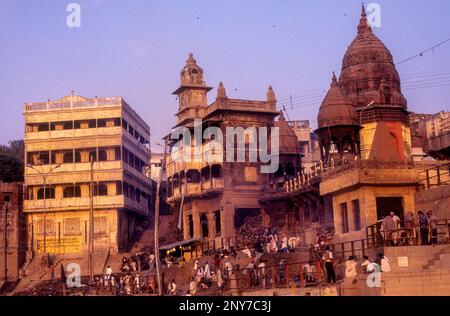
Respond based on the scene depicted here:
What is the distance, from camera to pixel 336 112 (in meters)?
36.4

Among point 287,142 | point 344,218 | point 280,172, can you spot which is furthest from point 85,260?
point 344,218

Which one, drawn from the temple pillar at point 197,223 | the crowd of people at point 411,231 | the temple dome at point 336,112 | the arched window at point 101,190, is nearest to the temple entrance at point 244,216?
the temple pillar at point 197,223

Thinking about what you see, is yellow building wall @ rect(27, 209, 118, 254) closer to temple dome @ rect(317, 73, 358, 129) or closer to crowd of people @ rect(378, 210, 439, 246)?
temple dome @ rect(317, 73, 358, 129)

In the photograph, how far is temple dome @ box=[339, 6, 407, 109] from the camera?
4028cm

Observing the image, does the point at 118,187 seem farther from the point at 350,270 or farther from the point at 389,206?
the point at 350,270

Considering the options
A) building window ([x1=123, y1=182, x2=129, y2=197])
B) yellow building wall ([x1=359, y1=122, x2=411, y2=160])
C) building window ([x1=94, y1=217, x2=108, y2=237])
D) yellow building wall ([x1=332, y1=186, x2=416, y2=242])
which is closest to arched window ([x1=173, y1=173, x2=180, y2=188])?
building window ([x1=123, y1=182, x2=129, y2=197])

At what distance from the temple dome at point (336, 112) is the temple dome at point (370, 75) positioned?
3562 millimetres

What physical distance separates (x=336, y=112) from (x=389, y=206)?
985 cm

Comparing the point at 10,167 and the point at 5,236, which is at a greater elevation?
the point at 10,167

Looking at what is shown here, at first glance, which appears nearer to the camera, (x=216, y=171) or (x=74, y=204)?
(x=216, y=171)

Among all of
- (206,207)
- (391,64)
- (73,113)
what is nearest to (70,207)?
(73,113)

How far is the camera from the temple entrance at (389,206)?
89.5ft

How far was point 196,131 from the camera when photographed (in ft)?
159

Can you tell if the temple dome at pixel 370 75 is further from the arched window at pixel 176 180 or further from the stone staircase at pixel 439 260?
the stone staircase at pixel 439 260
